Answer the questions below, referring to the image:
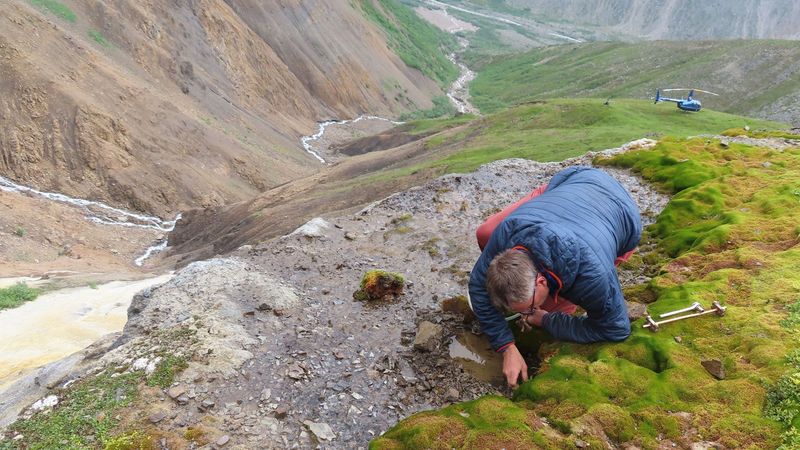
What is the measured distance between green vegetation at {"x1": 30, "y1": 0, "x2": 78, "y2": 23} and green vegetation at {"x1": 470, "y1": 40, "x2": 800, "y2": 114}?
5742 centimetres

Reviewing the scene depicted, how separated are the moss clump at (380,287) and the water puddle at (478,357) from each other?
2.78 m

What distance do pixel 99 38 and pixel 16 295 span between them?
4041cm

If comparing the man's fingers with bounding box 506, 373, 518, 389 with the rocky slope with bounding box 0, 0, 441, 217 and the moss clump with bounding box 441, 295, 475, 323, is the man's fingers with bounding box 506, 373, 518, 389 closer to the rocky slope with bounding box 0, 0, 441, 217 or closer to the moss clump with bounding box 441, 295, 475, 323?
the moss clump with bounding box 441, 295, 475, 323

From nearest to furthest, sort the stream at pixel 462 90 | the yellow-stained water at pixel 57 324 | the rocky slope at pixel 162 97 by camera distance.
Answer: the yellow-stained water at pixel 57 324, the rocky slope at pixel 162 97, the stream at pixel 462 90

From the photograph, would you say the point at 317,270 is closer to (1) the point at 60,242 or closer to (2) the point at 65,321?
(2) the point at 65,321

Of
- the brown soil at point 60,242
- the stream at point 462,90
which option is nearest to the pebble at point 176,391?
the brown soil at point 60,242

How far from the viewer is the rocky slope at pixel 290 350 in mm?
8430

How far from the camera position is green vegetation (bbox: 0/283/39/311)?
2427 centimetres

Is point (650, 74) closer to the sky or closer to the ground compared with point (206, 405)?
closer to the ground

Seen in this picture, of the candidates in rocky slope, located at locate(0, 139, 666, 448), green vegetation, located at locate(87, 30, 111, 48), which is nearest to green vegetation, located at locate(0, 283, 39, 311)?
rocky slope, located at locate(0, 139, 666, 448)

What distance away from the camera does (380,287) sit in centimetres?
1267

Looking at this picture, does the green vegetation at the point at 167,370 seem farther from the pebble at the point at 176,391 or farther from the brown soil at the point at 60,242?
the brown soil at the point at 60,242

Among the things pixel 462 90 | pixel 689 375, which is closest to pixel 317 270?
pixel 689 375

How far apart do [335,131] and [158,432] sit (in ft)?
240
